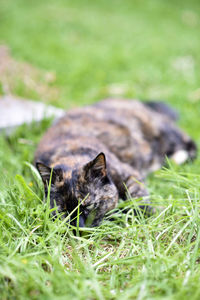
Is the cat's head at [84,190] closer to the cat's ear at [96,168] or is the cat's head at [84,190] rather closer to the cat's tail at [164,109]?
the cat's ear at [96,168]

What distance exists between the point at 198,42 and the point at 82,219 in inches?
367

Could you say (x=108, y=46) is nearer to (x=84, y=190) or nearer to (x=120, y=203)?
(x=120, y=203)

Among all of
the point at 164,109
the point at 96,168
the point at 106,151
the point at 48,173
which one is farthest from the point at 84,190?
the point at 164,109

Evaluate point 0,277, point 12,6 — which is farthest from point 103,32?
point 0,277

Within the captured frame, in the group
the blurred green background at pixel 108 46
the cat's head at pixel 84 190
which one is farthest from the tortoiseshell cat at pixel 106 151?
the blurred green background at pixel 108 46

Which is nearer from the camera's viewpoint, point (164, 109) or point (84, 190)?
point (84, 190)

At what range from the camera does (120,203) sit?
2621 millimetres

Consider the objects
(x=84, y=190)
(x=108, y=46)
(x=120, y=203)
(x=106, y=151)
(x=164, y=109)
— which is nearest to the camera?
(x=84, y=190)

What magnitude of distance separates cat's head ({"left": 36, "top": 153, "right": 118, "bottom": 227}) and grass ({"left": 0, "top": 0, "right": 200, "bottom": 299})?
0.12 m

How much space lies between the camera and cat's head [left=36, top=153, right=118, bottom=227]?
2.34 meters

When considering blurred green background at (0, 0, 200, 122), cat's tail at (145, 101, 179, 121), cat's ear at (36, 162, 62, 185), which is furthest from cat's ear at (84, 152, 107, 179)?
blurred green background at (0, 0, 200, 122)

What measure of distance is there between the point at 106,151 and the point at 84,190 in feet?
3.09

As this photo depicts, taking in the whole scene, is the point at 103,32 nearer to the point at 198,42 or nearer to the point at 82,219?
the point at 198,42

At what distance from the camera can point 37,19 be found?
10.9m
